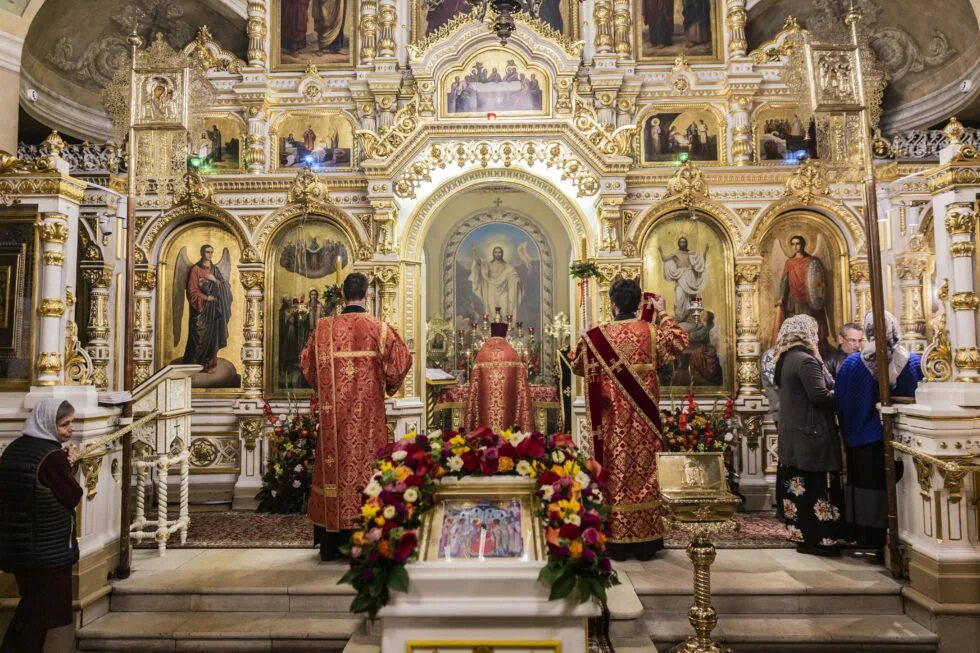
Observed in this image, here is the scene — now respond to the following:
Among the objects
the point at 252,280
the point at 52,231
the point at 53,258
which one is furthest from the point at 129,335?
the point at 252,280

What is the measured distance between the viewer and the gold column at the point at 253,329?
9.20m

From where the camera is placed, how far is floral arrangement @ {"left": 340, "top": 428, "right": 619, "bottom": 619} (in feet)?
10.0

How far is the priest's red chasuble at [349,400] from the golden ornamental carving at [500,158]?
343cm

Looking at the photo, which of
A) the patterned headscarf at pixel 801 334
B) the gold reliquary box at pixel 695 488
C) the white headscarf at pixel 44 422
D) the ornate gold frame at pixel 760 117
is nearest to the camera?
the gold reliquary box at pixel 695 488

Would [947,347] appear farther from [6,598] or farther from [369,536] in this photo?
[6,598]

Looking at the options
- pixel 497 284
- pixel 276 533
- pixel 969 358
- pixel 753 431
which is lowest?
pixel 276 533

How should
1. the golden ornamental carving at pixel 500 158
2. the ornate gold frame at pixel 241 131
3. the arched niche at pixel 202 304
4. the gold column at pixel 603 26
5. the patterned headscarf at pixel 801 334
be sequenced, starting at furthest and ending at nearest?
the ornate gold frame at pixel 241 131, the gold column at pixel 603 26, the arched niche at pixel 202 304, the golden ornamental carving at pixel 500 158, the patterned headscarf at pixel 801 334

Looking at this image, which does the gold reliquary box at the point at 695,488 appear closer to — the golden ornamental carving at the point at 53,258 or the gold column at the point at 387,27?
the golden ornamental carving at the point at 53,258

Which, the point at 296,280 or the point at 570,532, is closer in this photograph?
the point at 570,532

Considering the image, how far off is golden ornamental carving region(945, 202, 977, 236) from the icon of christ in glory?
703cm

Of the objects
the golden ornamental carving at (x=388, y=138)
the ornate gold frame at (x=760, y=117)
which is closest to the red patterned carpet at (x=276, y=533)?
the golden ornamental carving at (x=388, y=138)

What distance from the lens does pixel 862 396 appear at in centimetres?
577

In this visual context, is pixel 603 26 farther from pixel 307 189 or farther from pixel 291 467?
Answer: pixel 291 467

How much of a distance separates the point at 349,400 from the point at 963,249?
15.6ft
